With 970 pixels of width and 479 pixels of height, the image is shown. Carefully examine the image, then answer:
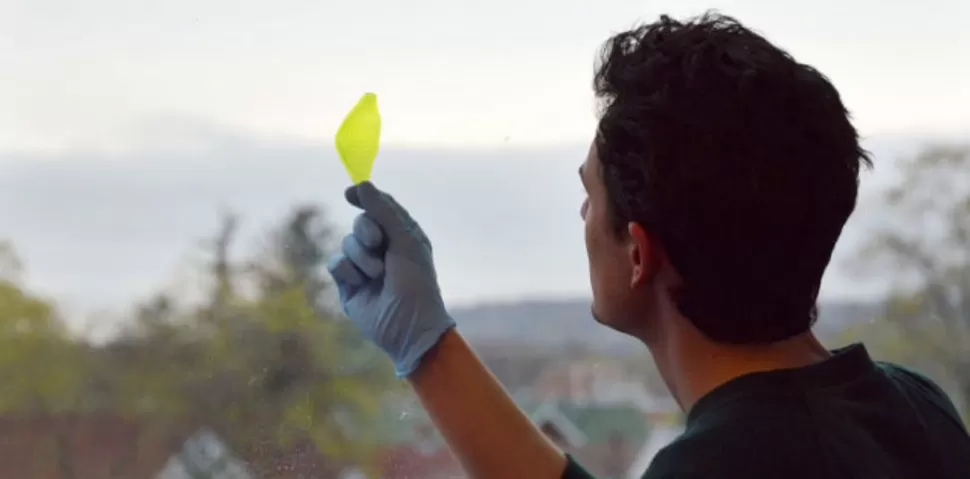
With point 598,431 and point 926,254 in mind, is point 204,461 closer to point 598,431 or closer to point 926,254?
point 598,431

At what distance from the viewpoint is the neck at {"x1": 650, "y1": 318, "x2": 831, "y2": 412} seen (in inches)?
35.0

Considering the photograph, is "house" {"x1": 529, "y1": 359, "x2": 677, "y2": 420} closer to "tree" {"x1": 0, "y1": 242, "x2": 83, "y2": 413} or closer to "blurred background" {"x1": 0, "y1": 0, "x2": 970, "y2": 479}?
"blurred background" {"x1": 0, "y1": 0, "x2": 970, "y2": 479}

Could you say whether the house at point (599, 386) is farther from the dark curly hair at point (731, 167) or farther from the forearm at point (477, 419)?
the dark curly hair at point (731, 167)

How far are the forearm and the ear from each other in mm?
192

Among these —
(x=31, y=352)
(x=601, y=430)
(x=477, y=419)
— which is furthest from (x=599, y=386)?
(x=31, y=352)

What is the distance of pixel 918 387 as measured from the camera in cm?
96

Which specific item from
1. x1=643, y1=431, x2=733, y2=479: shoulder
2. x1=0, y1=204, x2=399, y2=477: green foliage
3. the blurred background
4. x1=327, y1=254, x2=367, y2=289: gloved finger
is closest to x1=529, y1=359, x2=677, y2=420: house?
the blurred background

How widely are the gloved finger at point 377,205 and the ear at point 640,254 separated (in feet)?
0.76

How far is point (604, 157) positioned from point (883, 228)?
25.4 inches

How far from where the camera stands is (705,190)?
2.73 ft

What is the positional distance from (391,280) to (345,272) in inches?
1.9

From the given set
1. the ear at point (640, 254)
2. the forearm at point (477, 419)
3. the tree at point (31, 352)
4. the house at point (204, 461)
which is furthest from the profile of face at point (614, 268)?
the tree at point (31, 352)

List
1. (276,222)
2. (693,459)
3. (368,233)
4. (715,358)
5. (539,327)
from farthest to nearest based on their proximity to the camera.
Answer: (539,327) → (276,222) → (368,233) → (715,358) → (693,459)

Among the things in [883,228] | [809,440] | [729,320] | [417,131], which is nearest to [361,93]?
[417,131]
